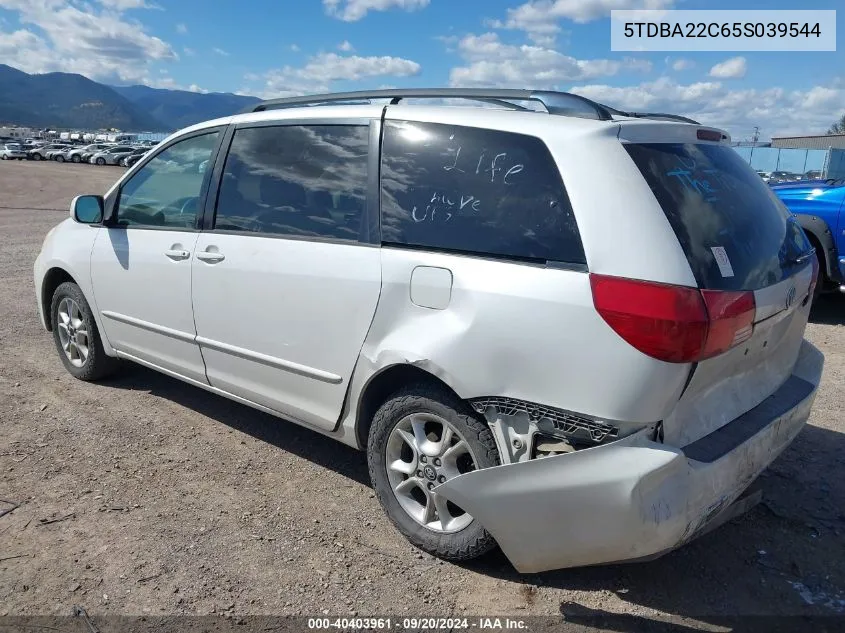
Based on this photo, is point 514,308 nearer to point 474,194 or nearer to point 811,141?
point 474,194

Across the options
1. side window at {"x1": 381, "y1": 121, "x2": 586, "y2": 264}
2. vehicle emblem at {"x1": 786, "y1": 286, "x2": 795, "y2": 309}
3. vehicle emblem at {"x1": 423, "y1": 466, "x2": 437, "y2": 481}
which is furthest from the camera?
vehicle emblem at {"x1": 423, "y1": 466, "x2": 437, "y2": 481}

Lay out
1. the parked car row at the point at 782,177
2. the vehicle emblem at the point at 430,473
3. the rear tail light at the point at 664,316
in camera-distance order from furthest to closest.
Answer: the parked car row at the point at 782,177
the vehicle emblem at the point at 430,473
the rear tail light at the point at 664,316

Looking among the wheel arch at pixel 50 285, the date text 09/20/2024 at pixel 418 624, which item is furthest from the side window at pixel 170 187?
the date text 09/20/2024 at pixel 418 624

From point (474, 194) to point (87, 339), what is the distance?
3327 mm

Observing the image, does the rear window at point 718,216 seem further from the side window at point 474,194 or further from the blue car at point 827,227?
the blue car at point 827,227

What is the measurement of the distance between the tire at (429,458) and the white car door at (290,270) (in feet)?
0.95

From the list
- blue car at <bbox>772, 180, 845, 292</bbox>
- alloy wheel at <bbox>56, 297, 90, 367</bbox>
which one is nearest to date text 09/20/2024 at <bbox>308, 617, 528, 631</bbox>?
alloy wheel at <bbox>56, 297, 90, 367</bbox>

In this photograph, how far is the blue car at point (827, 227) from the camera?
6566 mm

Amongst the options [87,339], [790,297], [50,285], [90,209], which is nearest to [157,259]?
[90,209]

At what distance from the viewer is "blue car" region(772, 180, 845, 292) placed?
6566mm

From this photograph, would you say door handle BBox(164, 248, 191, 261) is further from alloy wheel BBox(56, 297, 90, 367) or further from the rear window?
the rear window

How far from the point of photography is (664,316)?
2.27m

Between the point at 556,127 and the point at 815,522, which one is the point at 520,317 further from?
the point at 815,522

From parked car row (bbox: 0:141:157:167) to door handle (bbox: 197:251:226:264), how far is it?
51.4 meters
